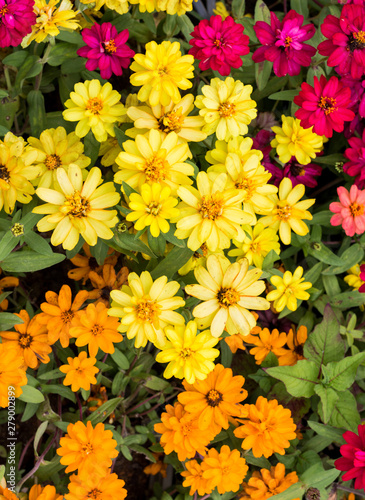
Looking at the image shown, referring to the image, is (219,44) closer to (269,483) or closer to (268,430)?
(268,430)

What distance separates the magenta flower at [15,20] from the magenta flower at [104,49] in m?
0.14

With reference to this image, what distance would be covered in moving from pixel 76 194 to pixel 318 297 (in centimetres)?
93

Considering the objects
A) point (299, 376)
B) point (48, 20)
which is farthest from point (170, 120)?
point (299, 376)

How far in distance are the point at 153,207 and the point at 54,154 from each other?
0.36m

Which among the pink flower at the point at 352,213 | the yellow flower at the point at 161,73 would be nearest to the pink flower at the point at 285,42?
the yellow flower at the point at 161,73

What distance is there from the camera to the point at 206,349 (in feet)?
3.29

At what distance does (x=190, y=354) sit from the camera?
994 millimetres

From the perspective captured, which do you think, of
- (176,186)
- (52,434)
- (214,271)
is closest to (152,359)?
(52,434)

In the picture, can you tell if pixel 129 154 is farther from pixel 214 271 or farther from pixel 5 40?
pixel 5 40

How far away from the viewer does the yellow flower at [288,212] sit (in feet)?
4.07

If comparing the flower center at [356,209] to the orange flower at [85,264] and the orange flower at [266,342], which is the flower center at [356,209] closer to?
the orange flower at [266,342]

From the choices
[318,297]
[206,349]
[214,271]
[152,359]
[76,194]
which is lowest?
[152,359]

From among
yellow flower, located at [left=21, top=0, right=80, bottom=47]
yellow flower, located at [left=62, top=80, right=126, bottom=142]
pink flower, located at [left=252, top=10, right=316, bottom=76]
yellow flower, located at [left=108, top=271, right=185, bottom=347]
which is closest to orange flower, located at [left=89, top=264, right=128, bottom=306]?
yellow flower, located at [left=108, top=271, right=185, bottom=347]

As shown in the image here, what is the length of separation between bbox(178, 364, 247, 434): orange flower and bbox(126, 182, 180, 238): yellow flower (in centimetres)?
50
